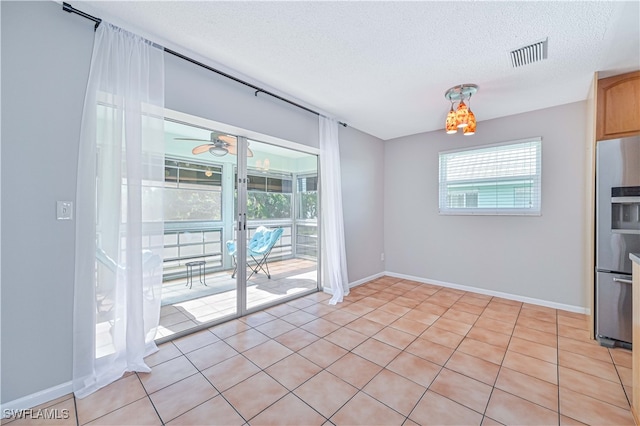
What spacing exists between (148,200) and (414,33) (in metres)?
2.41

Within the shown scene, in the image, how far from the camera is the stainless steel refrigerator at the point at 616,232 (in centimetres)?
223

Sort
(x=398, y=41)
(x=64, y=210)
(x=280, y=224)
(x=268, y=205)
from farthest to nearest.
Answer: (x=280, y=224), (x=268, y=205), (x=398, y=41), (x=64, y=210)

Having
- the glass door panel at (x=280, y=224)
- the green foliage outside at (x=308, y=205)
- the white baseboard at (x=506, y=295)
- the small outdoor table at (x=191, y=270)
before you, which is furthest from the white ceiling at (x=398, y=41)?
the white baseboard at (x=506, y=295)

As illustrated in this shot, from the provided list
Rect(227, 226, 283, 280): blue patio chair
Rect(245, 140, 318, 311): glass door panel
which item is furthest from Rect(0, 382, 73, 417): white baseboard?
Rect(245, 140, 318, 311): glass door panel

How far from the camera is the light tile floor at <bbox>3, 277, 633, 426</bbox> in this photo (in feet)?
5.10

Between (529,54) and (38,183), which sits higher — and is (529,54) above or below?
above

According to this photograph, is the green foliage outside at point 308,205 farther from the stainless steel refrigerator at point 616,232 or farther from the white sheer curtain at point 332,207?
the stainless steel refrigerator at point 616,232

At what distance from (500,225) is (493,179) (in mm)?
660

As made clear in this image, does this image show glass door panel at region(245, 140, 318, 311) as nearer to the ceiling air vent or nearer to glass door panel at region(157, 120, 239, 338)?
glass door panel at region(157, 120, 239, 338)

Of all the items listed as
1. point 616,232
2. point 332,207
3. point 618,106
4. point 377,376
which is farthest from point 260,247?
point 618,106

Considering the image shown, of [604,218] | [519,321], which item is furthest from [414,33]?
[519,321]

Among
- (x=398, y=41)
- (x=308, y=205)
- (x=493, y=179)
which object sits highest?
(x=398, y=41)

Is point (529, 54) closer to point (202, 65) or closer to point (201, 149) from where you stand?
point (202, 65)

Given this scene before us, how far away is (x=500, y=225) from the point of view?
3.61 m
